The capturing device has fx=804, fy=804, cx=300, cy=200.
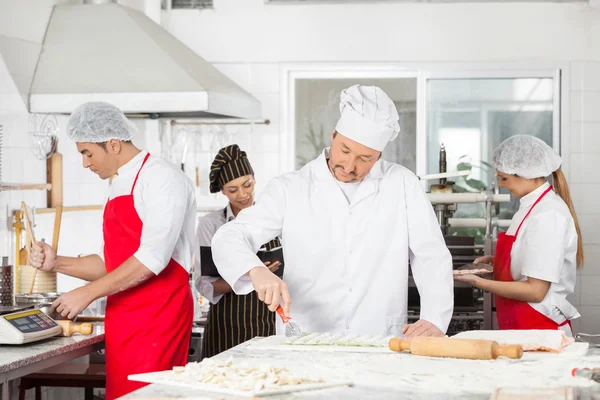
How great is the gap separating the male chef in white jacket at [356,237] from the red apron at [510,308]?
2.84 ft

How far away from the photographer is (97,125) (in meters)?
3.13

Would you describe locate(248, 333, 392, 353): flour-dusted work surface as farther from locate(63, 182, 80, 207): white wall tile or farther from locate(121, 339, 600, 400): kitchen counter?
locate(63, 182, 80, 207): white wall tile

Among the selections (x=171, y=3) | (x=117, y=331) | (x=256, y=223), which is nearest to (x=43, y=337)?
(x=117, y=331)

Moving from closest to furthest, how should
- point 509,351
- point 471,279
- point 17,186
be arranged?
point 509,351 < point 471,279 < point 17,186

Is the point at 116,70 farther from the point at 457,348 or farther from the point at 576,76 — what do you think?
the point at 576,76

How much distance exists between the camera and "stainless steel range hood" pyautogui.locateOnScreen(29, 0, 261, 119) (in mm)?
3883

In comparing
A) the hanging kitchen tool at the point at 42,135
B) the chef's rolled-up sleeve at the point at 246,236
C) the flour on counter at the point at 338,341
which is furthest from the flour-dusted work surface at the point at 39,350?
the hanging kitchen tool at the point at 42,135

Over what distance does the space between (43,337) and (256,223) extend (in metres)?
0.84

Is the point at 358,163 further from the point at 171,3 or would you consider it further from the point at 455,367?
the point at 171,3

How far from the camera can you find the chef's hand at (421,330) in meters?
2.49

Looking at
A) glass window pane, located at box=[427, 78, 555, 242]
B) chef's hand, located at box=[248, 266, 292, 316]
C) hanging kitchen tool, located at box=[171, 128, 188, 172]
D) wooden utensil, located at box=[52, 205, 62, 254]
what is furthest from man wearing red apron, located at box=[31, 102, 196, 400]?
glass window pane, located at box=[427, 78, 555, 242]

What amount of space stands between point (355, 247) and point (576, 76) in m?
3.13

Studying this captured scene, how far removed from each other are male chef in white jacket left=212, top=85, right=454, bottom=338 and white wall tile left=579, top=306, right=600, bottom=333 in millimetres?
2857

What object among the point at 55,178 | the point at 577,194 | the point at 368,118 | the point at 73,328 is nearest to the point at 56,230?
the point at 55,178
